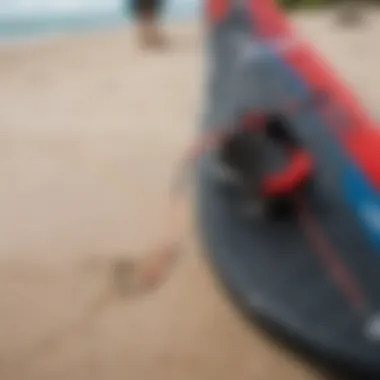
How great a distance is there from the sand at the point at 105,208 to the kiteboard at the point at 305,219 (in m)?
0.05

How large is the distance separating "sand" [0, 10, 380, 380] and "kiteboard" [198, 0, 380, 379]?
0.16 feet

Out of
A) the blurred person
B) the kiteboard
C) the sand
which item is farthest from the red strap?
the blurred person

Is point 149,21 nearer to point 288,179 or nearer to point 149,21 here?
point 149,21

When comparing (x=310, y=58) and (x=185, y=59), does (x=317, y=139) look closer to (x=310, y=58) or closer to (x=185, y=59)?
(x=310, y=58)

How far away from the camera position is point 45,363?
956 millimetres

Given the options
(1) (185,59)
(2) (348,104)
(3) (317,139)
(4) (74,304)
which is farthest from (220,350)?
(1) (185,59)

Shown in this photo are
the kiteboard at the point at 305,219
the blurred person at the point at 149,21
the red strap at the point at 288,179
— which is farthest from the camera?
the blurred person at the point at 149,21

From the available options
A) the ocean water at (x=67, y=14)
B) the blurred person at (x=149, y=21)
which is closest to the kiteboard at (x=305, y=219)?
the blurred person at (x=149, y=21)

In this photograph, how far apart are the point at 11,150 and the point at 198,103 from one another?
33 centimetres

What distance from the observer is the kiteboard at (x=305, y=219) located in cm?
93

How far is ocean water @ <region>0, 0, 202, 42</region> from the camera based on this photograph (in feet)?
5.81

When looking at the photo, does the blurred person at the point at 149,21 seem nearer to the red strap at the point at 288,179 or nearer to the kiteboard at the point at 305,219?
the kiteboard at the point at 305,219

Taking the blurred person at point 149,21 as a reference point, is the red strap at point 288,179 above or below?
above

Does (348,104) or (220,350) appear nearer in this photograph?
(220,350)
